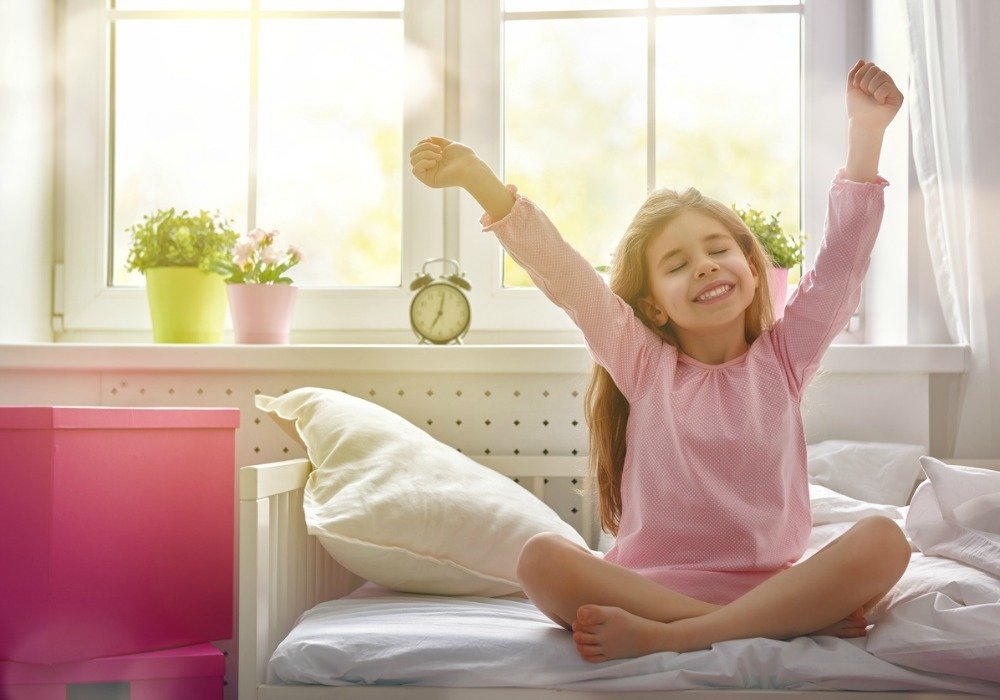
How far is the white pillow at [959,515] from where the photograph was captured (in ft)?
3.59

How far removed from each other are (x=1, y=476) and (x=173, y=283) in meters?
0.62

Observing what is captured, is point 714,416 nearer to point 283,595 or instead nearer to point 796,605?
point 796,605

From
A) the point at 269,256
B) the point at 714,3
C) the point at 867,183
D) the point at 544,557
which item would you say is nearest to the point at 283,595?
the point at 544,557

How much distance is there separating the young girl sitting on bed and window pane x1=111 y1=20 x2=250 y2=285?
0.96m

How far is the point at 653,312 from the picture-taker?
133cm

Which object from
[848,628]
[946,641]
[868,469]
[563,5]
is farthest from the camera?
[563,5]

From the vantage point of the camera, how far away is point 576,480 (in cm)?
168

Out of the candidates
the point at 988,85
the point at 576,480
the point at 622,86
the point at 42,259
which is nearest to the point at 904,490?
the point at 576,480

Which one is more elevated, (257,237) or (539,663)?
(257,237)

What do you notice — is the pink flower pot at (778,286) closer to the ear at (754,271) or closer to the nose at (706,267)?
the ear at (754,271)

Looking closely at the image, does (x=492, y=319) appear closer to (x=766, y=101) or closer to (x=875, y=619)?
(x=766, y=101)

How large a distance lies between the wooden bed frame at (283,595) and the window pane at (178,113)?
87cm

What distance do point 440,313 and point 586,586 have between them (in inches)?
31.2

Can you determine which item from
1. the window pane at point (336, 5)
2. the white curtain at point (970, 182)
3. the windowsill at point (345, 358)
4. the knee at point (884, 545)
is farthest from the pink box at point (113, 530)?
Answer: the white curtain at point (970, 182)
